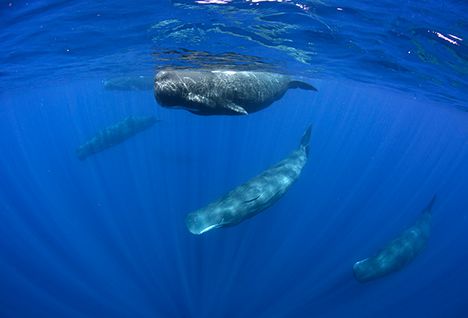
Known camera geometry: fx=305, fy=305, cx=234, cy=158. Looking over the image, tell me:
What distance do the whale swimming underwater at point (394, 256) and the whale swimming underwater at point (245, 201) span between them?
423cm

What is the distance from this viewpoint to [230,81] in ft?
21.6

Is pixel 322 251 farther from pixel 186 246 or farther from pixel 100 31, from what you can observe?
pixel 100 31

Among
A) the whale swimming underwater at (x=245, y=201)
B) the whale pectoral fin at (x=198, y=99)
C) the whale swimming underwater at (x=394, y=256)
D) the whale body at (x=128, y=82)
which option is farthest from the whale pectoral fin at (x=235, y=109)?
the whale body at (x=128, y=82)

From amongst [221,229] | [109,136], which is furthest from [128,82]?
[221,229]

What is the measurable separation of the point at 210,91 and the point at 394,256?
34.4 ft

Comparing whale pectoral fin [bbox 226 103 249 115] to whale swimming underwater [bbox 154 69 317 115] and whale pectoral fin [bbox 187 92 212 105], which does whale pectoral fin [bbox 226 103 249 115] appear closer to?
whale swimming underwater [bbox 154 69 317 115]

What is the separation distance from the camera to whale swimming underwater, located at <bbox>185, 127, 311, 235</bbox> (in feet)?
29.5

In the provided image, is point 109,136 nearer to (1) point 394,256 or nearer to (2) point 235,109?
Result: (2) point 235,109

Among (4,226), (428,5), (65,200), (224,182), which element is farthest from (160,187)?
(428,5)

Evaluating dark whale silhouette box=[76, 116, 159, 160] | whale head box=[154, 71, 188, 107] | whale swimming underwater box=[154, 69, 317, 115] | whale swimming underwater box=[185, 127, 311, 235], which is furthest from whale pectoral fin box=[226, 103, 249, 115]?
dark whale silhouette box=[76, 116, 159, 160]

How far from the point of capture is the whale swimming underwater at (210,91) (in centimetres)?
542

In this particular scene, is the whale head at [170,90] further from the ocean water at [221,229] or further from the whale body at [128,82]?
the whale body at [128,82]

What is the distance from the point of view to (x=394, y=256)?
39.5ft

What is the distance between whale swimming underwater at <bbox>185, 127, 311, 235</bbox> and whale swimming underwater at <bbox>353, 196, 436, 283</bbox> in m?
4.23
